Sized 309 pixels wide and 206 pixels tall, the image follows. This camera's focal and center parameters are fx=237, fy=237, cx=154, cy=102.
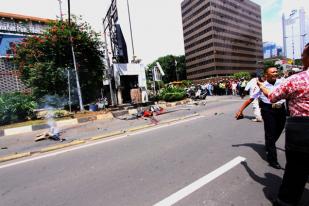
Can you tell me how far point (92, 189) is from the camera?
384 centimetres

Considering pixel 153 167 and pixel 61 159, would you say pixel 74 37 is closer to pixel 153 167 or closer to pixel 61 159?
pixel 61 159

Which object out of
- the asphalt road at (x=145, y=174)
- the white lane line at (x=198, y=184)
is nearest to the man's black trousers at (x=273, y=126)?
the asphalt road at (x=145, y=174)

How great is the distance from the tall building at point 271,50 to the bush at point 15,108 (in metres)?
140

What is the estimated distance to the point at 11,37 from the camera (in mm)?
28891

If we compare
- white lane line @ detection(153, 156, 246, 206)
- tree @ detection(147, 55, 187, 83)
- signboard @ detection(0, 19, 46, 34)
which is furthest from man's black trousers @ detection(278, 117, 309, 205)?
tree @ detection(147, 55, 187, 83)

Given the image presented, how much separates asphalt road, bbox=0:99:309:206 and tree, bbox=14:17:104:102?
12.8 m

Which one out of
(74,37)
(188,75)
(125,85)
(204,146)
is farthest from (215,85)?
(188,75)

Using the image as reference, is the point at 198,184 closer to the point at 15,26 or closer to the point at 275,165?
the point at 275,165

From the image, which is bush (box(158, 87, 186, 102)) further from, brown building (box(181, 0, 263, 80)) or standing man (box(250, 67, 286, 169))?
brown building (box(181, 0, 263, 80))

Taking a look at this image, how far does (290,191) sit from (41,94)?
61.3 feet

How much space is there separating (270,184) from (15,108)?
12.8m

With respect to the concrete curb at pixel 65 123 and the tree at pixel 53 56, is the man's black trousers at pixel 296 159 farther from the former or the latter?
the tree at pixel 53 56

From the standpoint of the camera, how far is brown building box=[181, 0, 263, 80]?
102 metres

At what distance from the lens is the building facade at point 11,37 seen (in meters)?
25.1
